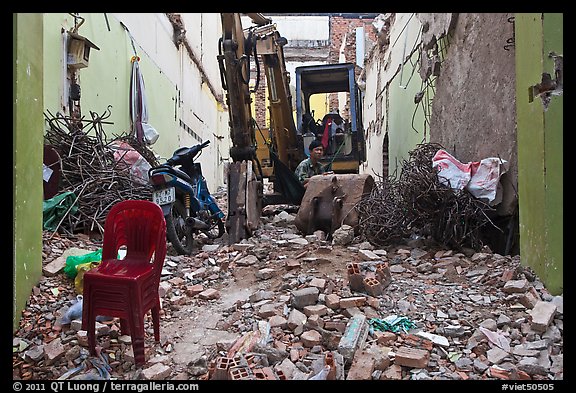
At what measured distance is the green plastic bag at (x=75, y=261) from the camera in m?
3.58

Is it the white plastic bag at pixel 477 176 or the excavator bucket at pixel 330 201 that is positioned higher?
the white plastic bag at pixel 477 176

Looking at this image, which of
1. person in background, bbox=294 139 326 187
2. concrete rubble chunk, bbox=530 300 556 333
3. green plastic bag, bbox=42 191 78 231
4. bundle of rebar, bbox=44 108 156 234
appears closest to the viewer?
concrete rubble chunk, bbox=530 300 556 333

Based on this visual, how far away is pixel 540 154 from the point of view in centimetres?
321

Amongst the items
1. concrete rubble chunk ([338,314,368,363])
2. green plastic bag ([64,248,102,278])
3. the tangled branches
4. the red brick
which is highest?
the tangled branches

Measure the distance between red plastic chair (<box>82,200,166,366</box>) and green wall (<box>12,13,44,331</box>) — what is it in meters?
0.56

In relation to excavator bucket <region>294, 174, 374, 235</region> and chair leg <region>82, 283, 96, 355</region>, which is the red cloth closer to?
excavator bucket <region>294, 174, 374, 235</region>

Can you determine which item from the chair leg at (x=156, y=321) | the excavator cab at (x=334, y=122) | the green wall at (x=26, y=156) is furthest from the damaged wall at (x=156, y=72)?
the chair leg at (x=156, y=321)

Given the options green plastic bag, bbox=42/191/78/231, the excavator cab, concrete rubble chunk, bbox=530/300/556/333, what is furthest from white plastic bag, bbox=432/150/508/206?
the excavator cab

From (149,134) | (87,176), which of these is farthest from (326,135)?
(87,176)

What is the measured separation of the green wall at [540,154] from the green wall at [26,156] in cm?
340

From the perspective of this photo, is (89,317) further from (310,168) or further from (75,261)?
(310,168)

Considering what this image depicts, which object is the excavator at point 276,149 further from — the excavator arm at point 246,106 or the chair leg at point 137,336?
the chair leg at point 137,336

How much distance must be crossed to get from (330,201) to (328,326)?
120 inches

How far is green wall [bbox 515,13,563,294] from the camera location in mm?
3020
